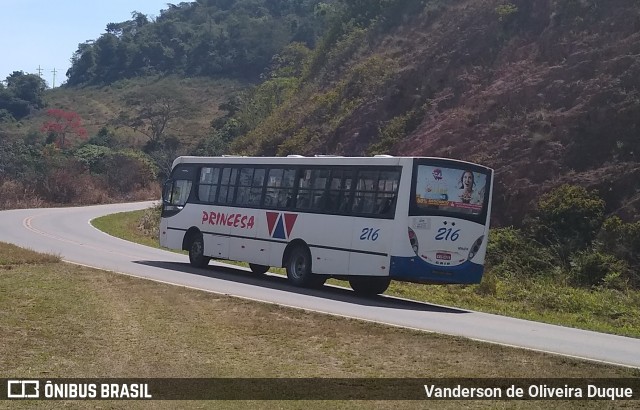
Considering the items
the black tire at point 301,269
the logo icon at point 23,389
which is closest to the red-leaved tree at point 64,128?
the black tire at point 301,269

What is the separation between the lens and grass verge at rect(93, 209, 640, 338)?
20.5 meters

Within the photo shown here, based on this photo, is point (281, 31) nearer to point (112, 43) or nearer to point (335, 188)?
point (112, 43)

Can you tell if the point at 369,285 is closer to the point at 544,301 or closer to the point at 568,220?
the point at 544,301

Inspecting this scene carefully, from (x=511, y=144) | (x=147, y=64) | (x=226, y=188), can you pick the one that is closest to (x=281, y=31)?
(x=147, y=64)

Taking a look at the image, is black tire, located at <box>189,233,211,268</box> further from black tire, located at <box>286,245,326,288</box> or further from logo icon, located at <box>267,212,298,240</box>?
Answer: black tire, located at <box>286,245,326,288</box>

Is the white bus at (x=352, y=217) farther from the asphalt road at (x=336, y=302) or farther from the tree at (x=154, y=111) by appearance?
the tree at (x=154, y=111)

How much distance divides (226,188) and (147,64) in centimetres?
9953

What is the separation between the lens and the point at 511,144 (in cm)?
3488

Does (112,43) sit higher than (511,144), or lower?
higher

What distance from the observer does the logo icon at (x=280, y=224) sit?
22375 millimetres

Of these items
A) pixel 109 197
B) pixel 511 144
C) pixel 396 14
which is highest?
pixel 396 14

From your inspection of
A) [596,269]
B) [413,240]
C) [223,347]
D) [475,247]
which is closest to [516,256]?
[596,269]

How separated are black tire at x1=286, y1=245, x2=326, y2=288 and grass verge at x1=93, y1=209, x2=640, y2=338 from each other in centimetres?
219

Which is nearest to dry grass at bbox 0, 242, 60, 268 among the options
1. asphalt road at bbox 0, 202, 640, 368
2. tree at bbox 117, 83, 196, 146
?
asphalt road at bbox 0, 202, 640, 368
